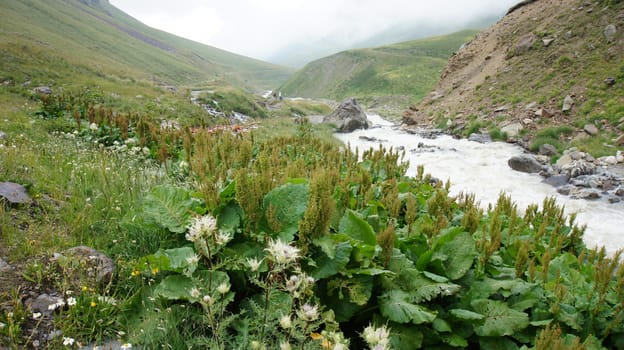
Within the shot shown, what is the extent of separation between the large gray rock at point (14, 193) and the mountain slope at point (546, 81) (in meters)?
16.9

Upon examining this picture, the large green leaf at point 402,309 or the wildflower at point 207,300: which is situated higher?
the wildflower at point 207,300

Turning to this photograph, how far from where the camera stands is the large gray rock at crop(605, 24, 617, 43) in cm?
1860

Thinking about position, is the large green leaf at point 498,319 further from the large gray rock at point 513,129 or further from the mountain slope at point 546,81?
the large gray rock at point 513,129

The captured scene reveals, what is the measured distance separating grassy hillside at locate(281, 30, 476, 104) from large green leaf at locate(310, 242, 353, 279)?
65046mm

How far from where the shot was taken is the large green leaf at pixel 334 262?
276 centimetres

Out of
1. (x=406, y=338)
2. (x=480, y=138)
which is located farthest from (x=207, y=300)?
(x=480, y=138)

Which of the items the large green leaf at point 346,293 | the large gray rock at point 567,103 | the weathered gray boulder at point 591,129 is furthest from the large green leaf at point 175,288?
the large gray rock at point 567,103

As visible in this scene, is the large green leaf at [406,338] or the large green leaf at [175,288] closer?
Answer: the large green leaf at [175,288]

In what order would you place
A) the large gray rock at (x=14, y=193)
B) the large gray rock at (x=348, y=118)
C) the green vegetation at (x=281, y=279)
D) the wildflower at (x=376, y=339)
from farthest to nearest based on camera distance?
the large gray rock at (x=348, y=118), the large gray rock at (x=14, y=193), the green vegetation at (x=281, y=279), the wildflower at (x=376, y=339)

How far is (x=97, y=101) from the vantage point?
63.7 feet

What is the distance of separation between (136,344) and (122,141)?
24.2 ft

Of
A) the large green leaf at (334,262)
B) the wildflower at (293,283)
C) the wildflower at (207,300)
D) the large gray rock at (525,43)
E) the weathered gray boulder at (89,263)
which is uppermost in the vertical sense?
the large gray rock at (525,43)

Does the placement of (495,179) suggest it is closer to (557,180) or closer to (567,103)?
(557,180)

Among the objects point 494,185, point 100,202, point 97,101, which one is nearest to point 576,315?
point 100,202
